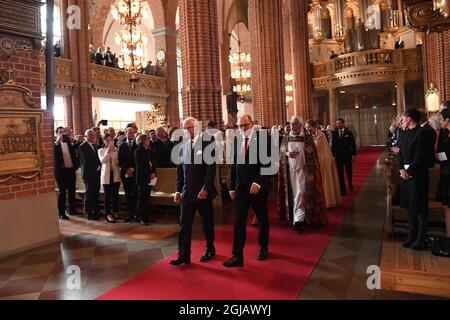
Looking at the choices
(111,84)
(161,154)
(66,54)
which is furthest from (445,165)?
(111,84)

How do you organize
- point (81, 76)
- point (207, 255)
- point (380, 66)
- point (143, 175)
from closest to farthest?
point (207, 255), point (143, 175), point (81, 76), point (380, 66)

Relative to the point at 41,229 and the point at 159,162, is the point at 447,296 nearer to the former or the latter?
the point at 41,229

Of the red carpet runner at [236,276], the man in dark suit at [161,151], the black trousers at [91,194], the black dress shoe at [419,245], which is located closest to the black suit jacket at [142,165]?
the black trousers at [91,194]

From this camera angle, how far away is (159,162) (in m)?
8.58

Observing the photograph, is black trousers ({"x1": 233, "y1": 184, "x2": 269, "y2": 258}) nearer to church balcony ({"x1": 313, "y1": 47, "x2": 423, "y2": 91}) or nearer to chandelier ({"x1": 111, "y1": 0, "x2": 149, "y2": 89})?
chandelier ({"x1": 111, "y1": 0, "x2": 149, "y2": 89})

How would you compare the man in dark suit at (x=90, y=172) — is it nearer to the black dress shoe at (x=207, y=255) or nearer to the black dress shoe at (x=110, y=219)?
the black dress shoe at (x=110, y=219)

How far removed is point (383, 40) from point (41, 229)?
27026 millimetres

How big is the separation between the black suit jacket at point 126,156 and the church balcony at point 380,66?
1920 cm

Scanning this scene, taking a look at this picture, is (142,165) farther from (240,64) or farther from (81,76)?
(240,64)

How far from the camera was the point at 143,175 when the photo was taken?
6879 millimetres

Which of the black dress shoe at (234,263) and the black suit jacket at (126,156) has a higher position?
the black suit jacket at (126,156)

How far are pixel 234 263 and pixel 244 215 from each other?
58cm

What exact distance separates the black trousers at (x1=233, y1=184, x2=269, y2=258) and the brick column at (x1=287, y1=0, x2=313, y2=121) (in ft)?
60.5

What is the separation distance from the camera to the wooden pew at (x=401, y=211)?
5300 mm
